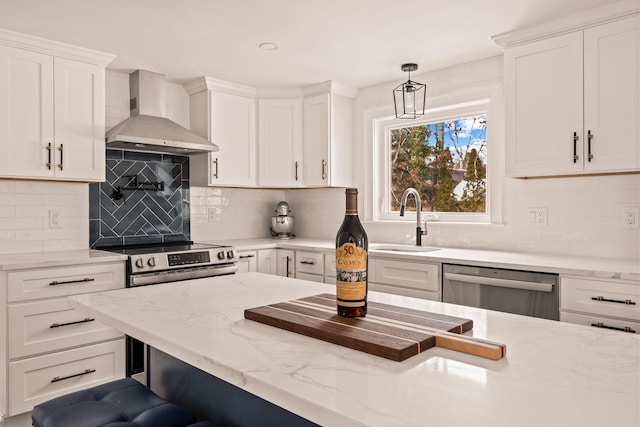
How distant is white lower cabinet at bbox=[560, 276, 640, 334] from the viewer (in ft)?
7.14

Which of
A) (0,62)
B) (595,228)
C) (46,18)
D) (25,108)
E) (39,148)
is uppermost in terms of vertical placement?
(46,18)

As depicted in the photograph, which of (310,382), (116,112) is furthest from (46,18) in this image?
(310,382)

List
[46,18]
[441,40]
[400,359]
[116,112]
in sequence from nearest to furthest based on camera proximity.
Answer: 1. [400,359]
2. [46,18]
3. [441,40]
4. [116,112]

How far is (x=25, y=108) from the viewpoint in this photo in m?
2.95

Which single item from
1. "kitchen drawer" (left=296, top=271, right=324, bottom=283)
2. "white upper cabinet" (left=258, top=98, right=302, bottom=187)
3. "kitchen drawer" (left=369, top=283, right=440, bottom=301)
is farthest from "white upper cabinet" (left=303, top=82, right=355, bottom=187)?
"kitchen drawer" (left=369, top=283, right=440, bottom=301)

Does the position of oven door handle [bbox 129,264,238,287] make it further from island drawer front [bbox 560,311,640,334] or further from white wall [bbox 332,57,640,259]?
island drawer front [bbox 560,311,640,334]

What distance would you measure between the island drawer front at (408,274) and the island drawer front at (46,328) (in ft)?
6.27

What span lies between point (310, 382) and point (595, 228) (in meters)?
2.73

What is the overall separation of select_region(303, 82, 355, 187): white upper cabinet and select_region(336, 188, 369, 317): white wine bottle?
9.42 ft

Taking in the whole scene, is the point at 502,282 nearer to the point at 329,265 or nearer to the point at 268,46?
the point at 329,265

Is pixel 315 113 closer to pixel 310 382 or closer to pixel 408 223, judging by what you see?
pixel 408 223

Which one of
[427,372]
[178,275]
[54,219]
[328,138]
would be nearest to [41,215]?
[54,219]

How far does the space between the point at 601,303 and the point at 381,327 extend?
5.49ft

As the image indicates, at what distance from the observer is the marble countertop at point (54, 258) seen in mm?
2635
